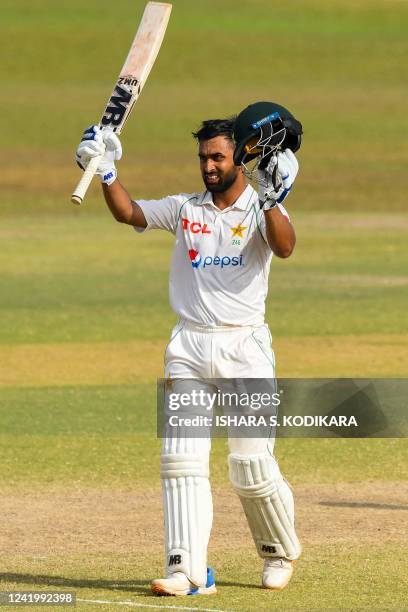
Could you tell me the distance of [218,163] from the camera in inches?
272

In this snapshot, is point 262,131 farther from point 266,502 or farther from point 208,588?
point 208,588

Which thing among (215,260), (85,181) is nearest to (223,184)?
(215,260)

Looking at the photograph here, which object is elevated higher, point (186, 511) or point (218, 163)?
point (218, 163)

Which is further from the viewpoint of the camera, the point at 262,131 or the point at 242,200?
the point at 242,200

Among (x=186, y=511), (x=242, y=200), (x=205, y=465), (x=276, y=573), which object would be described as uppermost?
(x=242, y=200)

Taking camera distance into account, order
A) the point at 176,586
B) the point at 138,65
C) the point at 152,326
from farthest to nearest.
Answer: the point at 152,326, the point at 138,65, the point at 176,586

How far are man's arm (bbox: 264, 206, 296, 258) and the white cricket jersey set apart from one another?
0.48ft

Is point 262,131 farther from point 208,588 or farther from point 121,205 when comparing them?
point 208,588

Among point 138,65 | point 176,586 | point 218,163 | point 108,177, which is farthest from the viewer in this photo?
point 138,65

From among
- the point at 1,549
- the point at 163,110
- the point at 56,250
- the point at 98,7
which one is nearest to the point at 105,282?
the point at 56,250

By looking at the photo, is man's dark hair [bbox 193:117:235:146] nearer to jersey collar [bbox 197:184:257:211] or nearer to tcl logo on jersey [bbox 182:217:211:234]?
jersey collar [bbox 197:184:257:211]

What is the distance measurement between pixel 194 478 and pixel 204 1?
5733 centimetres

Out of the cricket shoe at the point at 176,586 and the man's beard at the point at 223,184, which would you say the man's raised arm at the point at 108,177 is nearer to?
the man's beard at the point at 223,184

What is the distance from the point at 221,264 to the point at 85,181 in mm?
661
